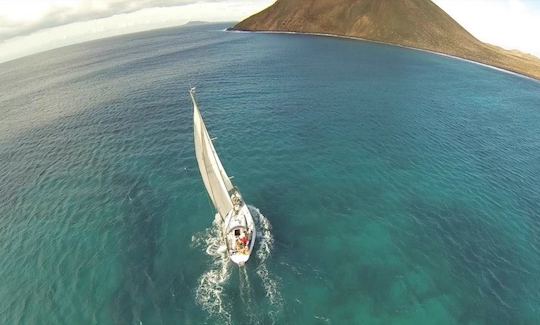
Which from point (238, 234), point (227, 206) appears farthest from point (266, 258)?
point (227, 206)

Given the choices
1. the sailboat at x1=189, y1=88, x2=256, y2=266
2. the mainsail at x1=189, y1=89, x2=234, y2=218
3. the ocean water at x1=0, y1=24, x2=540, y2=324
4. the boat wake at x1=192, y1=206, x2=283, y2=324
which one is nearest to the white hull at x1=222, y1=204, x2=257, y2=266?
the sailboat at x1=189, y1=88, x2=256, y2=266

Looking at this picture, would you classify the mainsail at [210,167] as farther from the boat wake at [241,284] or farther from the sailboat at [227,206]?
the boat wake at [241,284]

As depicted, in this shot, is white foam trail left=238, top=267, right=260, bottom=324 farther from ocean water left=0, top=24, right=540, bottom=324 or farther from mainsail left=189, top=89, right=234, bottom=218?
mainsail left=189, top=89, right=234, bottom=218

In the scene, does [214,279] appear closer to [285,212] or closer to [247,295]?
[247,295]

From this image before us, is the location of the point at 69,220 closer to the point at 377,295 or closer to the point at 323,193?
the point at 323,193

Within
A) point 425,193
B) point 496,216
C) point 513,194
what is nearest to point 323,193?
point 425,193

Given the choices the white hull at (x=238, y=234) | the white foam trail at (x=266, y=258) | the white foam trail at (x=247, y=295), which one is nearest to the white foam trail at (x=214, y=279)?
the white foam trail at (x=247, y=295)
